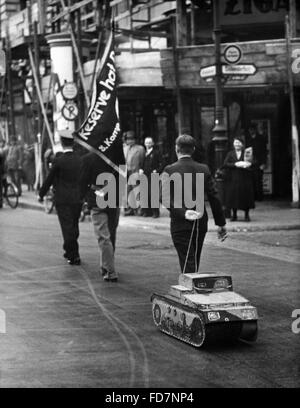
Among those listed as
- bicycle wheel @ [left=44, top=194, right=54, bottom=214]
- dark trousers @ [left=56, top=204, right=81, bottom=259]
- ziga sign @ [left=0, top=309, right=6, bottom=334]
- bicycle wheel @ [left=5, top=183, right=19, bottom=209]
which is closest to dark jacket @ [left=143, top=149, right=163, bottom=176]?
bicycle wheel @ [left=44, top=194, right=54, bottom=214]

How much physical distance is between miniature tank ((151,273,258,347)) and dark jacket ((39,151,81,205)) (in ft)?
17.3

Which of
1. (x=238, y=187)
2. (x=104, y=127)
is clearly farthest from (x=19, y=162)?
(x=104, y=127)

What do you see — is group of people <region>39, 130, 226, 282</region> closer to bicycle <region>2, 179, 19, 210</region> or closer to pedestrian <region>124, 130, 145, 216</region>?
pedestrian <region>124, 130, 145, 216</region>

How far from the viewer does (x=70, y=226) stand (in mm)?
13109

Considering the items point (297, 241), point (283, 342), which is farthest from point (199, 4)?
point (283, 342)

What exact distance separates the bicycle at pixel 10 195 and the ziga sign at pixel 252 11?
7.01m

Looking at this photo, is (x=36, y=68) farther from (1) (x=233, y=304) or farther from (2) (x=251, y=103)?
(1) (x=233, y=304)

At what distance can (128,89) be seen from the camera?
80.2 ft

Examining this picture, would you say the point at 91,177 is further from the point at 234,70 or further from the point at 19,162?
the point at 19,162

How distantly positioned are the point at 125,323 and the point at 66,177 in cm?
500

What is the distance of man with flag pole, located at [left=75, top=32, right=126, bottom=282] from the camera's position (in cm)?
1141

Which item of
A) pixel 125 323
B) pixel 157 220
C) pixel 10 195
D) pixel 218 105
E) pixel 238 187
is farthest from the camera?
pixel 10 195

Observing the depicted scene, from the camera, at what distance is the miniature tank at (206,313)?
24.6ft

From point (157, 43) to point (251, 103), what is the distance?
3682 millimetres
